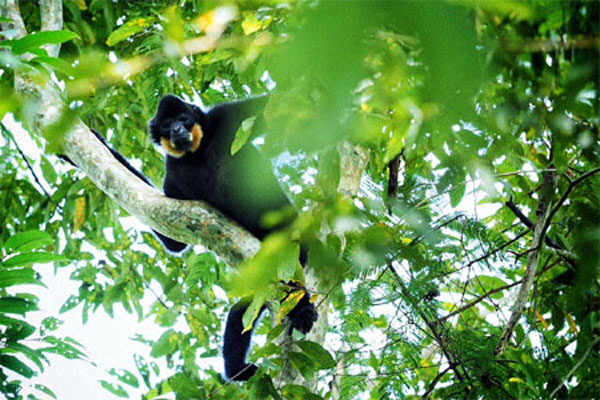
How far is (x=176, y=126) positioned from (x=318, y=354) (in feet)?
10.2

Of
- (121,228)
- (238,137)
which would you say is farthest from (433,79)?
(121,228)

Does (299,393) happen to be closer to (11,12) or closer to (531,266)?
(531,266)

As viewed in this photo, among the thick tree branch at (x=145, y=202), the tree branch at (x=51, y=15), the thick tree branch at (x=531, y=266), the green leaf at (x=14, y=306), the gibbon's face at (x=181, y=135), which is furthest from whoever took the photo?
the gibbon's face at (x=181, y=135)

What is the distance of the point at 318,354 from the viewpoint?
2.31 m

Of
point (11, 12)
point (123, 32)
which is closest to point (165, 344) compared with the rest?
point (11, 12)

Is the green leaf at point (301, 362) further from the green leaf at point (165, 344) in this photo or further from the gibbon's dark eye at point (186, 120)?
the green leaf at point (165, 344)

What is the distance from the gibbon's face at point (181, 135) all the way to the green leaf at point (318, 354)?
298cm

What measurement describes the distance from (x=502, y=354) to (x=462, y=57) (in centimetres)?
202

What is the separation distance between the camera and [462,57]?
29.3 inches

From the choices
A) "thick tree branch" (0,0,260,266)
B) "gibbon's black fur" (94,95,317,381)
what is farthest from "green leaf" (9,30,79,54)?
"gibbon's black fur" (94,95,317,381)

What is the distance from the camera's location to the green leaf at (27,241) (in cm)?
330

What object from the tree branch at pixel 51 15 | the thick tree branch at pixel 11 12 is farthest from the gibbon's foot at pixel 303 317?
the thick tree branch at pixel 11 12

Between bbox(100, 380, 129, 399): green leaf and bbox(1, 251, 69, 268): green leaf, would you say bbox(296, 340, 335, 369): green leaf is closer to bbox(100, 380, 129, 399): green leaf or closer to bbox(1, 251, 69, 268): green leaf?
bbox(1, 251, 69, 268): green leaf

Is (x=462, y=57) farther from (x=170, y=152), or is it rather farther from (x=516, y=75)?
(x=170, y=152)
